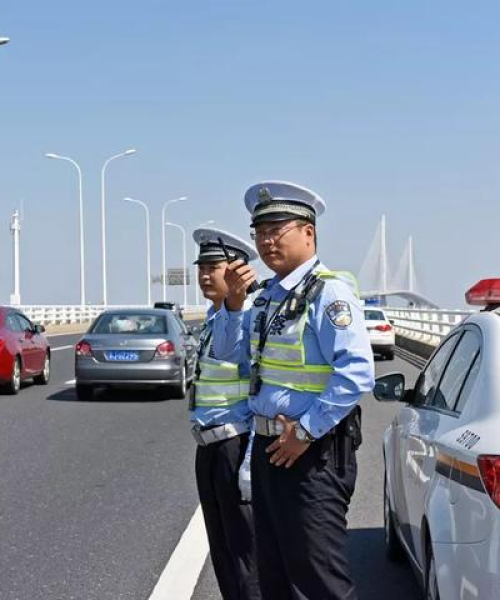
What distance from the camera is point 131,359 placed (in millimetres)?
14953

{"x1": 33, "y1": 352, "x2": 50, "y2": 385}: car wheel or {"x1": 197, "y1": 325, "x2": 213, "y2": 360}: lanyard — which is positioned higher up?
{"x1": 197, "y1": 325, "x2": 213, "y2": 360}: lanyard

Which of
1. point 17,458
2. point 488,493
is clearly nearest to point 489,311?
point 488,493

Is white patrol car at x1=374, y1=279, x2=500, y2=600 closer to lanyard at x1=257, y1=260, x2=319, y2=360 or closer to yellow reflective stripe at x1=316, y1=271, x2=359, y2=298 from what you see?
yellow reflective stripe at x1=316, y1=271, x2=359, y2=298

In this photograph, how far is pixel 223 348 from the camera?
13.5 feet

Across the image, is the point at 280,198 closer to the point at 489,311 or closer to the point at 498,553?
the point at 489,311

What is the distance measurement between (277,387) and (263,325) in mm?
250

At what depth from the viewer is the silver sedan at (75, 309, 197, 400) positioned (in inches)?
584

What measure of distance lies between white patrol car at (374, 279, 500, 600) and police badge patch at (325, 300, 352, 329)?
21.6 inches

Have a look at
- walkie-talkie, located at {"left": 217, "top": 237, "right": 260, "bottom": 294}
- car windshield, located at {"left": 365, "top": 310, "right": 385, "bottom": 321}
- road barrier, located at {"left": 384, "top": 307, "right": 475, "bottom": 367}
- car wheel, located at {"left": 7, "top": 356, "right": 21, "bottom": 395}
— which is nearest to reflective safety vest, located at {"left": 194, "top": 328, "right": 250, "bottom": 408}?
walkie-talkie, located at {"left": 217, "top": 237, "right": 260, "bottom": 294}

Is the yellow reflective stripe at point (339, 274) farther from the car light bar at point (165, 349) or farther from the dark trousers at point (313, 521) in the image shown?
the car light bar at point (165, 349)

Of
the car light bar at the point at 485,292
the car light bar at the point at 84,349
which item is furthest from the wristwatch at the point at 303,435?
the car light bar at the point at 84,349

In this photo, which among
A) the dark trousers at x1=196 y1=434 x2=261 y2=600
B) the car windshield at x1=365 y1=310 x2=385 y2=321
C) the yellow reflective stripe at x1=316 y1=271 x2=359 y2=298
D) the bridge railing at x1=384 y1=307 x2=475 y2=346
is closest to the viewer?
the yellow reflective stripe at x1=316 y1=271 x2=359 y2=298

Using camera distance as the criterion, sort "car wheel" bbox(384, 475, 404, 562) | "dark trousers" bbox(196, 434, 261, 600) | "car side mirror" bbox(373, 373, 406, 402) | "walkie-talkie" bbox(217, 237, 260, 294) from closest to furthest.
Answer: "walkie-talkie" bbox(217, 237, 260, 294) → "dark trousers" bbox(196, 434, 261, 600) → "car side mirror" bbox(373, 373, 406, 402) → "car wheel" bbox(384, 475, 404, 562)

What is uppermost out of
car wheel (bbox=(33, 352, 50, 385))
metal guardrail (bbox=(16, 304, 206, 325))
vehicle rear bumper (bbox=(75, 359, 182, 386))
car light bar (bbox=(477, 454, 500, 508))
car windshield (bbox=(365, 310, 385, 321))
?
car light bar (bbox=(477, 454, 500, 508))
